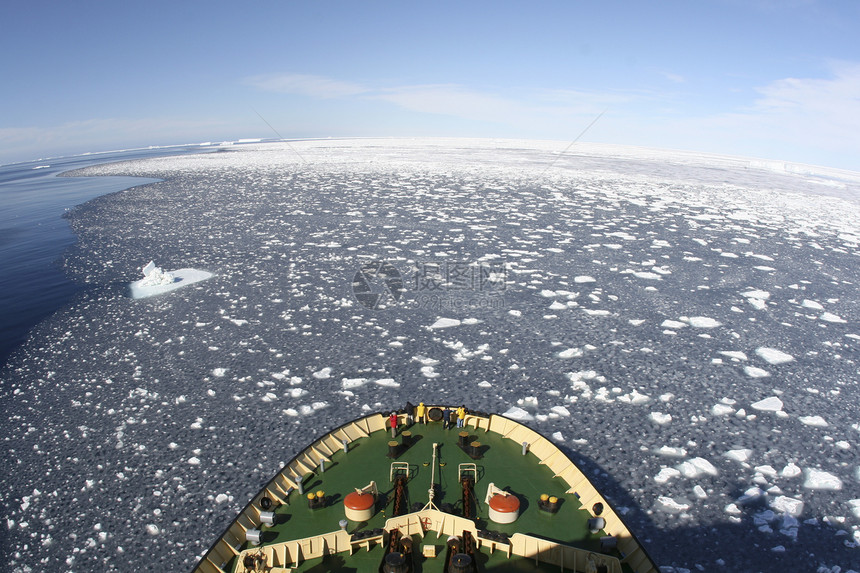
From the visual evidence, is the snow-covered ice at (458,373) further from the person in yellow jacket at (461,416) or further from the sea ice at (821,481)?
the person in yellow jacket at (461,416)

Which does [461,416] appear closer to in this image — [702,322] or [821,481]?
[821,481]

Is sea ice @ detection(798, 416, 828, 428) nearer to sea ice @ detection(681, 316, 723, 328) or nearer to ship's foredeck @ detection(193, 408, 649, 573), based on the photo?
sea ice @ detection(681, 316, 723, 328)

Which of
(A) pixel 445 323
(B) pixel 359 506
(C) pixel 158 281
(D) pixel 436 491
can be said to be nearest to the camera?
(B) pixel 359 506

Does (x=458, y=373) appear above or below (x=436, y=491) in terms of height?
below

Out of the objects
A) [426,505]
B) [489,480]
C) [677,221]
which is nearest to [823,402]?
[489,480]

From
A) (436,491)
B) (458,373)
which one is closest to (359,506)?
(436,491)

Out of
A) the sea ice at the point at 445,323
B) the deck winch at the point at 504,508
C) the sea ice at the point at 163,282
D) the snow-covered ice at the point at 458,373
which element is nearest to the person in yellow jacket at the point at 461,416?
the deck winch at the point at 504,508
